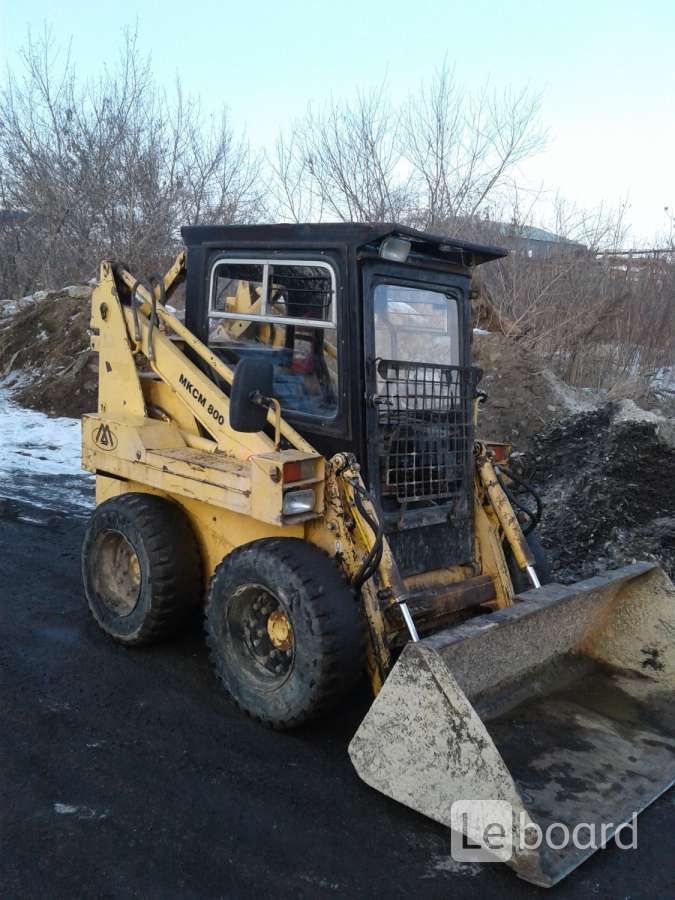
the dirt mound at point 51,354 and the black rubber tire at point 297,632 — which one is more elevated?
the dirt mound at point 51,354

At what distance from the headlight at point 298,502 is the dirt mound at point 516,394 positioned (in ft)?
20.6

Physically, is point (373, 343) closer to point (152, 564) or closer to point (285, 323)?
point (285, 323)

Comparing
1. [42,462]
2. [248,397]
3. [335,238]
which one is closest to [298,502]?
[248,397]

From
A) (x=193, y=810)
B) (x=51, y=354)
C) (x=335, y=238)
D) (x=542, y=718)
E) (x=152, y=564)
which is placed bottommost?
(x=193, y=810)

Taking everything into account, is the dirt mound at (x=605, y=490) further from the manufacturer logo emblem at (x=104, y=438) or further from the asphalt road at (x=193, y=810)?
the manufacturer logo emblem at (x=104, y=438)

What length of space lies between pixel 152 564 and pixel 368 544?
3.94 ft

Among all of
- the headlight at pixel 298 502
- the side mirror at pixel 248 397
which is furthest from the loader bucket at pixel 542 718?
the side mirror at pixel 248 397

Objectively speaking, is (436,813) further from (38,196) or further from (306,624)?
(38,196)

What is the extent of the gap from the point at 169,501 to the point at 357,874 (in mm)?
2186

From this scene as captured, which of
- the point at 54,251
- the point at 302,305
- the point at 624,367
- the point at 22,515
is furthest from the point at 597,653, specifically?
the point at 54,251

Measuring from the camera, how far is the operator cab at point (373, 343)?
3508 millimetres

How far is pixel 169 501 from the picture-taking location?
4.19 m

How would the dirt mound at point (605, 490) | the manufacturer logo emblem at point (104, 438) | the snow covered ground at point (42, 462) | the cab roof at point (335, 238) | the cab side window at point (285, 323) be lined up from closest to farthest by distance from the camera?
the cab roof at point (335, 238)
the cab side window at point (285, 323)
the manufacturer logo emblem at point (104, 438)
the dirt mound at point (605, 490)
the snow covered ground at point (42, 462)

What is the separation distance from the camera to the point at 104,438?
4.33 metres
